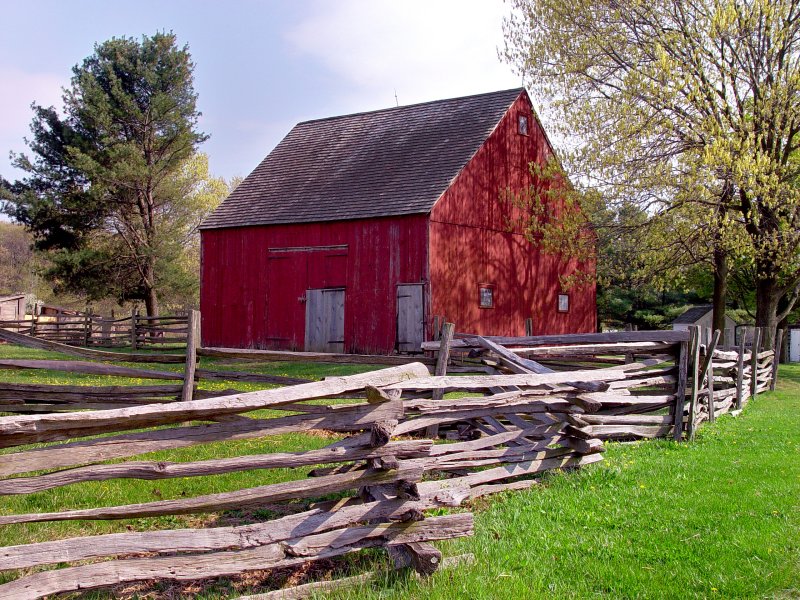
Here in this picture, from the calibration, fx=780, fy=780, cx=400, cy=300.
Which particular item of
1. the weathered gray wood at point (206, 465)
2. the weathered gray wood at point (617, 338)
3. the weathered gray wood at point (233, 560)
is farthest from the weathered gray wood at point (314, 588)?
the weathered gray wood at point (617, 338)

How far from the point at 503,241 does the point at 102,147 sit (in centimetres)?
2244

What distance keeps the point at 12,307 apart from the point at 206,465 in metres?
58.5

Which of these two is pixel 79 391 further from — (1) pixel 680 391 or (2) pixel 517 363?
(1) pixel 680 391

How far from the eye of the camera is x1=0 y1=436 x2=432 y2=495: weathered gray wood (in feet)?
13.8

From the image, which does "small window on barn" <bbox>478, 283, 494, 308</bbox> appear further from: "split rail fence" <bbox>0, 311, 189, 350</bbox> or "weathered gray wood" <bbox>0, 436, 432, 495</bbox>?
"weathered gray wood" <bbox>0, 436, 432, 495</bbox>

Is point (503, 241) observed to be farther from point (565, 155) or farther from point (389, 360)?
point (389, 360)

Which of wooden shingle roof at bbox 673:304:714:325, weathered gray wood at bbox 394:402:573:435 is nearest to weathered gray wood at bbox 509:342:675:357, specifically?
weathered gray wood at bbox 394:402:573:435

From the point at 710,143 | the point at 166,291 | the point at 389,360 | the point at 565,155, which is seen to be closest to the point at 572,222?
the point at 565,155

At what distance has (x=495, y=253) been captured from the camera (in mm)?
24391

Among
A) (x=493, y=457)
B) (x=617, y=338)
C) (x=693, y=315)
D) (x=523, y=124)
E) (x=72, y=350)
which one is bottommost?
(x=493, y=457)

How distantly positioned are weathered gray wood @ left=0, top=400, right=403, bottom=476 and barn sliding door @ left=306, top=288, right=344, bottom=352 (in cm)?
1829

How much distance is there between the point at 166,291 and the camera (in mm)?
39188

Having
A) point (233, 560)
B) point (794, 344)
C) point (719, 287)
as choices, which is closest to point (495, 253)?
point (719, 287)

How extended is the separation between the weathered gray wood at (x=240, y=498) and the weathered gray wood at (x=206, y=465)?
13cm
